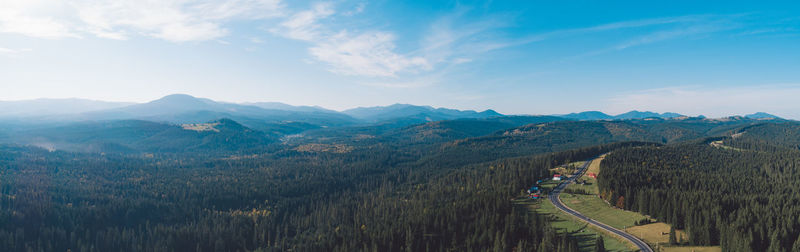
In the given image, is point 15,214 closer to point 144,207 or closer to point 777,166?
point 144,207

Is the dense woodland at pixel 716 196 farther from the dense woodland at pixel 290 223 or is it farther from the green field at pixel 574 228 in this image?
the dense woodland at pixel 290 223

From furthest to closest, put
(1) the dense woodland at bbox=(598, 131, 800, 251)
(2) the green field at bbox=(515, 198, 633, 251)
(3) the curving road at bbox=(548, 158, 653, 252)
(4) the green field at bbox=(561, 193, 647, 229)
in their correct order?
(4) the green field at bbox=(561, 193, 647, 229)
(2) the green field at bbox=(515, 198, 633, 251)
(3) the curving road at bbox=(548, 158, 653, 252)
(1) the dense woodland at bbox=(598, 131, 800, 251)

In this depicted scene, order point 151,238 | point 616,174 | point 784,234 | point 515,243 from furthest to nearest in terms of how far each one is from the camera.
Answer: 1. point 151,238
2. point 616,174
3. point 515,243
4. point 784,234

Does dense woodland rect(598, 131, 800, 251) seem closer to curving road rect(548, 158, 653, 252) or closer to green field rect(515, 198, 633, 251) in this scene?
curving road rect(548, 158, 653, 252)

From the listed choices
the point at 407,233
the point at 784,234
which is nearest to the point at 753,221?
the point at 784,234

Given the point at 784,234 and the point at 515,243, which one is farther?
the point at 515,243

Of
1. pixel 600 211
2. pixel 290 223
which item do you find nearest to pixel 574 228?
pixel 600 211

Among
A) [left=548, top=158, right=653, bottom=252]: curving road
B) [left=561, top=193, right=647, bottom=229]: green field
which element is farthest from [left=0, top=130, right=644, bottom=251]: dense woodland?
[left=561, top=193, right=647, bottom=229]: green field

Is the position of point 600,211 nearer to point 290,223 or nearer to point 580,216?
point 580,216

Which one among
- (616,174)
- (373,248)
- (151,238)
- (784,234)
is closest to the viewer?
(784,234)
